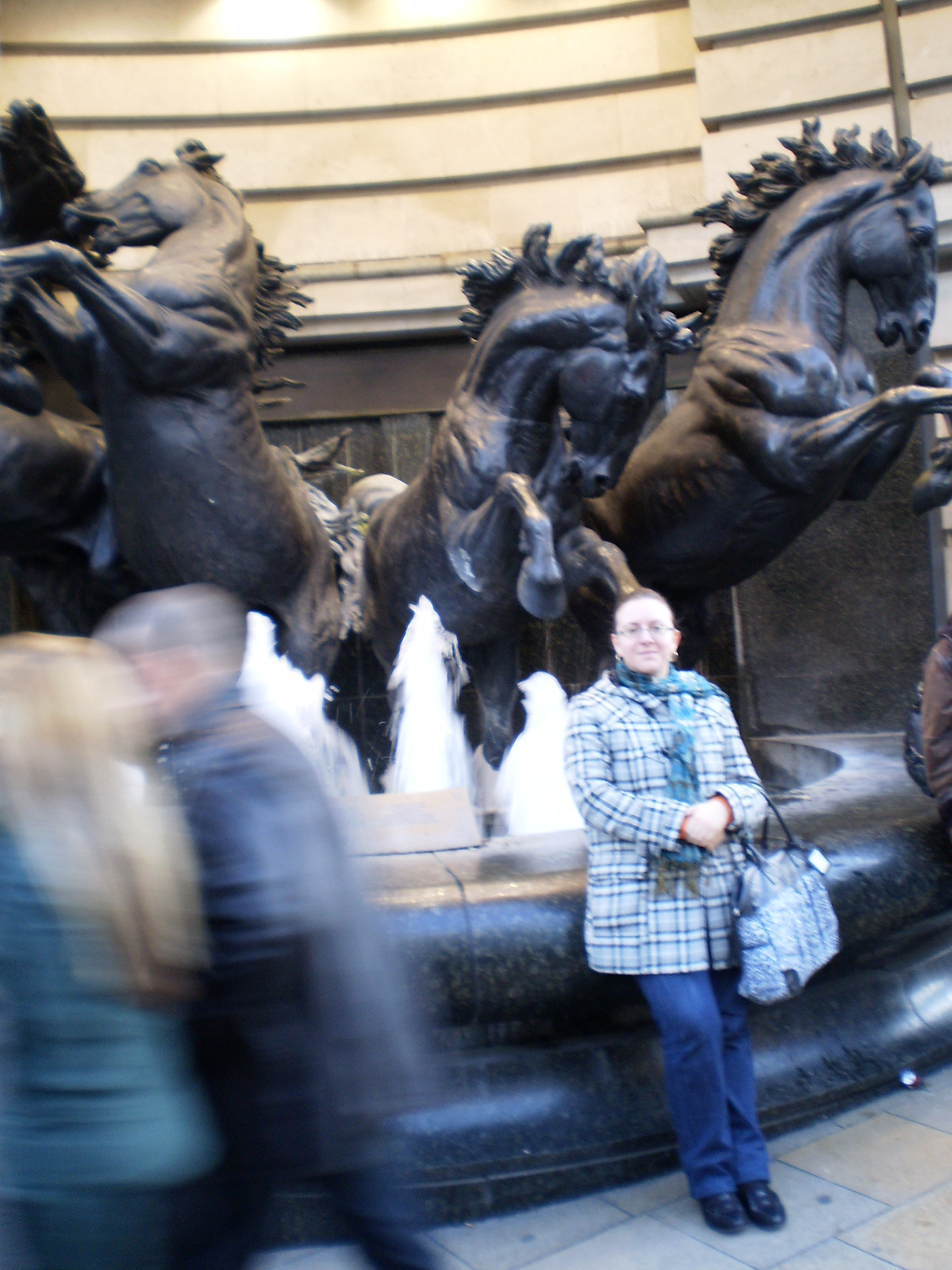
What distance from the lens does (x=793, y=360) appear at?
5180mm

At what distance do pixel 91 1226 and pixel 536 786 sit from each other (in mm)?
3705

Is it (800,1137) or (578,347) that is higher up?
(578,347)

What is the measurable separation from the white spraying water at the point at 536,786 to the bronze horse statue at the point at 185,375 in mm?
1160

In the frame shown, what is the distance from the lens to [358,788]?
6.25 m

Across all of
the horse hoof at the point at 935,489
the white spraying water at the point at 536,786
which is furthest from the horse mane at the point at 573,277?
the white spraying water at the point at 536,786

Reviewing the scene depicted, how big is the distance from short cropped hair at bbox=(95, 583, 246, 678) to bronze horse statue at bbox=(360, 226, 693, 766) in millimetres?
2797

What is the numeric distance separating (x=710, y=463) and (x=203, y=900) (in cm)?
467

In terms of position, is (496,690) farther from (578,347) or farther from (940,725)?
(940,725)

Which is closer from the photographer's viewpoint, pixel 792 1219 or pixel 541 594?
pixel 792 1219

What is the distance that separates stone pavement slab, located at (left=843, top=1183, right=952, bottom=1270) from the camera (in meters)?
2.24

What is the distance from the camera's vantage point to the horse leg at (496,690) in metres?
5.59

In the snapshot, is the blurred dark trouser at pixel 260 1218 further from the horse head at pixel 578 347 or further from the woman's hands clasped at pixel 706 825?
the horse head at pixel 578 347

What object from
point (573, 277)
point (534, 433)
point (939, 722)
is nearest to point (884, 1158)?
point (939, 722)

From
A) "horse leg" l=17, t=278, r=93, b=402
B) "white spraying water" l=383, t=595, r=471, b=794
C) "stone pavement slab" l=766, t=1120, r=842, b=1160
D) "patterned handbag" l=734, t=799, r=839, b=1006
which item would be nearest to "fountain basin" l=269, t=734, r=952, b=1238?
"stone pavement slab" l=766, t=1120, r=842, b=1160
